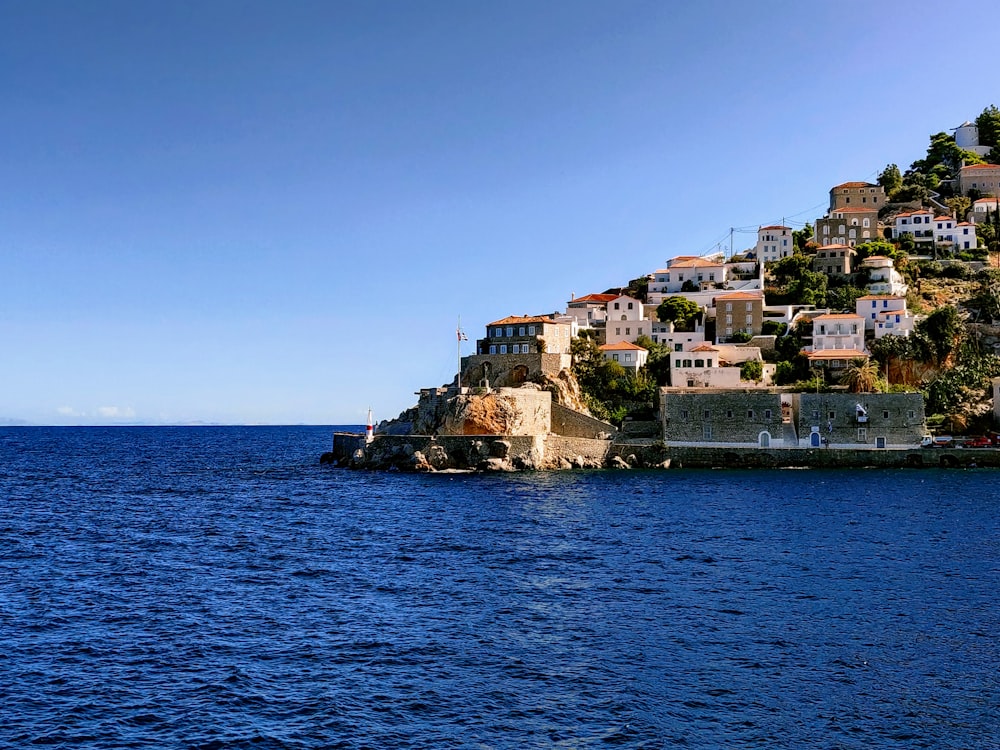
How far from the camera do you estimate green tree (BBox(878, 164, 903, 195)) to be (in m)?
135

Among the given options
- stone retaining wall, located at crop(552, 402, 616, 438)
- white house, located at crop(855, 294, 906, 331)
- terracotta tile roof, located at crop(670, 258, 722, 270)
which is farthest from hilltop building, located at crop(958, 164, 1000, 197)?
stone retaining wall, located at crop(552, 402, 616, 438)

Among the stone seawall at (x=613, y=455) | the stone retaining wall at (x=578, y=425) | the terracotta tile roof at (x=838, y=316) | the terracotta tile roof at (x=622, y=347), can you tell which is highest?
the terracotta tile roof at (x=838, y=316)

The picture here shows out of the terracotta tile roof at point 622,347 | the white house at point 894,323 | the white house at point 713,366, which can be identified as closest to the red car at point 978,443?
the white house at point 894,323

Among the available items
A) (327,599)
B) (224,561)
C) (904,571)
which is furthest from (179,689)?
(904,571)

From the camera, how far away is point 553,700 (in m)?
18.4

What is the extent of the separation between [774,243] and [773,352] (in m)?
33.9

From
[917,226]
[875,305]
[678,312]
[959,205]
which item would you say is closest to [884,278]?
[875,305]

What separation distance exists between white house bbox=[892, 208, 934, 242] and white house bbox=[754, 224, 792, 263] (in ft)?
53.1

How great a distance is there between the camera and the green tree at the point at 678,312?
95.7 m

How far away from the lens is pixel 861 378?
74.6 meters

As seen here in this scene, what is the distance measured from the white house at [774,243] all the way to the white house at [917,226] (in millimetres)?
16183

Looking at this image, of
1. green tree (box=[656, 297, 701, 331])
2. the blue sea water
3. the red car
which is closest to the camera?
the blue sea water

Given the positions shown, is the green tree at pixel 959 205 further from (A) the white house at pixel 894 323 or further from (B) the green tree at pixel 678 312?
(B) the green tree at pixel 678 312

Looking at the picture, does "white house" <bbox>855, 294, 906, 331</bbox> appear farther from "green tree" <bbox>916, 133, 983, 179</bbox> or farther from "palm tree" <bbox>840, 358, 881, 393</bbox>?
"green tree" <bbox>916, 133, 983, 179</bbox>
